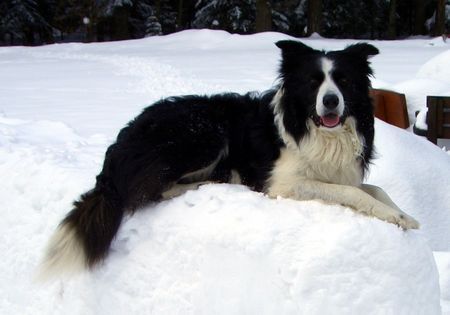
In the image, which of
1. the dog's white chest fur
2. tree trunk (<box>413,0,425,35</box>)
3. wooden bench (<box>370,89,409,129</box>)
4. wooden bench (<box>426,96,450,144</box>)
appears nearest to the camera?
the dog's white chest fur

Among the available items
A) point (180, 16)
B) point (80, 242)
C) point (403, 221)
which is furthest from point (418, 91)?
point (180, 16)

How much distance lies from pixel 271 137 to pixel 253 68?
1053cm

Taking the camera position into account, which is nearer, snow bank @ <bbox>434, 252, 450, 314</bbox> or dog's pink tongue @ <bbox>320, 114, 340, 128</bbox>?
dog's pink tongue @ <bbox>320, 114, 340, 128</bbox>

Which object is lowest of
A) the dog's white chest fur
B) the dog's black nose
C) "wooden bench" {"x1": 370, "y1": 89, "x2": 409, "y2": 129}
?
"wooden bench" {"x1": 370, "y1": 89, "x2": 409, "y2": 129}

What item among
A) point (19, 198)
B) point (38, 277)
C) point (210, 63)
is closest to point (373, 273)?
point (38, 277)

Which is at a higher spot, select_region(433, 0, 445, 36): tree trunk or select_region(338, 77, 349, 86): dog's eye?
select_region(433, 0, 445, 36): tree trunk

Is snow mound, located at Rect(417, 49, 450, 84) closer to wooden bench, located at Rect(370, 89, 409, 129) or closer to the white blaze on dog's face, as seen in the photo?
wooden bench, located at Rect(370, 89, 409, 129)

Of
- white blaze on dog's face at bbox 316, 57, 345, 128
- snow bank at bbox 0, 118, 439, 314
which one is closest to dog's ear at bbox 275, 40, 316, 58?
white blaze on dog's face at bbox 316, 57, 345, 128

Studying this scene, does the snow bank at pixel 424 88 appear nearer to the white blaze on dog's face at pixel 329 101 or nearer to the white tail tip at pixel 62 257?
the white blaze on dog's face at pixel 329 101

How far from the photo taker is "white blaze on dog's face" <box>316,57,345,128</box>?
3.16 metres

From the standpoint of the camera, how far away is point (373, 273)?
8.69ft

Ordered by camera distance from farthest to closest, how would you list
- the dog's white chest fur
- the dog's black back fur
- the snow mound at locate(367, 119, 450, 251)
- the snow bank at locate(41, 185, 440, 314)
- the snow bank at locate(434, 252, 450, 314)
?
1. the snow mound at locate(367, 119, 450, 251)
2. the snow bank at locate(434, 252, 450, 314)
3. the dog's white chest fur
4. the dog's black back fur
5. the snow bank at locate(41, 185, 440, 314)

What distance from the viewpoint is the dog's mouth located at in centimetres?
325

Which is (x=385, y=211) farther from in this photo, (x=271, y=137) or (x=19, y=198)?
(x=19, y=198)
